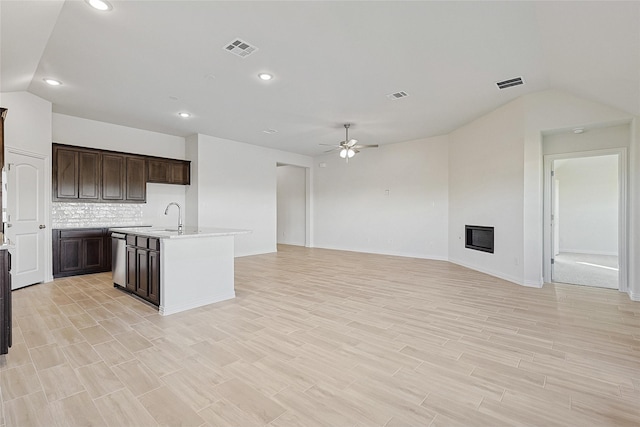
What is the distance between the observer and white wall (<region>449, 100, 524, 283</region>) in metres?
5.24

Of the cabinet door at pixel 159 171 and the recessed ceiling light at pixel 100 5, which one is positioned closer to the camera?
the recessed ceiling light at pixel 100 5

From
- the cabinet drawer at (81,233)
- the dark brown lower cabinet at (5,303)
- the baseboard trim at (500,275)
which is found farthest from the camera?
the cabinet drawer at (81,233)

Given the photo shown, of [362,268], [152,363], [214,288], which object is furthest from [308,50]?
[362,268]

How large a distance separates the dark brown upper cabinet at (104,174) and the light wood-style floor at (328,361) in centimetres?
211

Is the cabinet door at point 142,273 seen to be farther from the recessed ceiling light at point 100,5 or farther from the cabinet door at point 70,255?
the recessed ceiling light at point 100,5

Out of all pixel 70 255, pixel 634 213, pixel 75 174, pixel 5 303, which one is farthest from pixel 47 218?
pixel 634 213

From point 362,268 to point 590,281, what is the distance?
4.10 meters

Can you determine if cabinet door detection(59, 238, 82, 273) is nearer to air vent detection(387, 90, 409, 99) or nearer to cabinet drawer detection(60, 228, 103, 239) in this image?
cabinet drawer detection(60, 228, 103, 239)

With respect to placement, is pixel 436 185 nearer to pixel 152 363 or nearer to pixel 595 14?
pixel 595 14

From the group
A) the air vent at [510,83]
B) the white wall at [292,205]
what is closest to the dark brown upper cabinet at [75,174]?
the white wall at [292,205]

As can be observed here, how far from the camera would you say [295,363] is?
7.98 feet

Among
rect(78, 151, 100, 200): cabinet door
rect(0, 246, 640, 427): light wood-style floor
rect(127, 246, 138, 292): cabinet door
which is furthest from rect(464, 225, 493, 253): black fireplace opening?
rect(78, 151, 100, 200): cabinet door

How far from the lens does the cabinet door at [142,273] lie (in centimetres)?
395

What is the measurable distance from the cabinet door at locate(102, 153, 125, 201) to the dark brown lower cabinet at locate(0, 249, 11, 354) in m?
4.17
